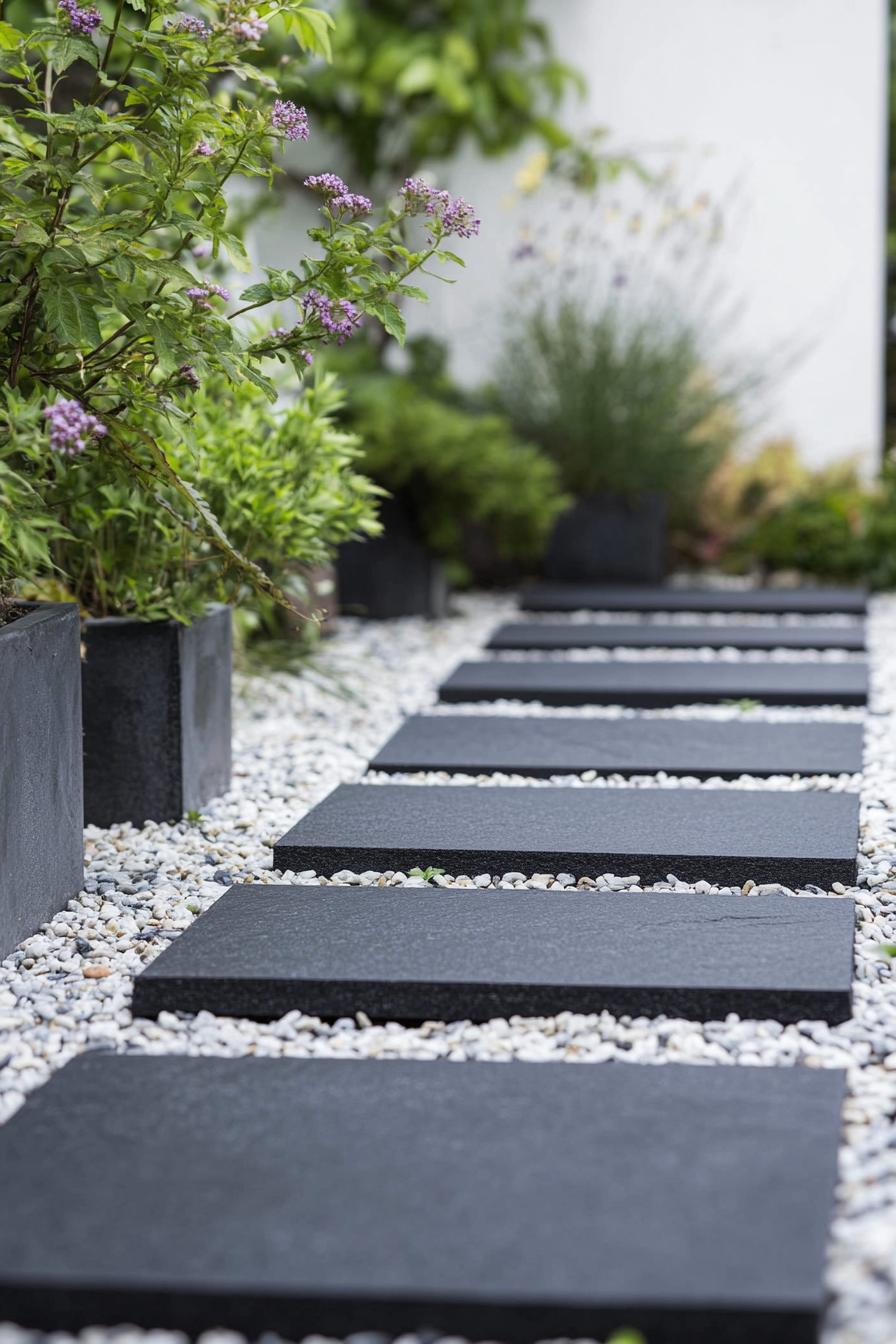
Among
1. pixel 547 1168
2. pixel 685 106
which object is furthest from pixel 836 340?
pixel 547 1168

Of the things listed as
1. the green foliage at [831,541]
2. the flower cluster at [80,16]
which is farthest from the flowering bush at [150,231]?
the green foliage at [831,541]

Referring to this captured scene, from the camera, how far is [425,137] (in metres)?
7.67

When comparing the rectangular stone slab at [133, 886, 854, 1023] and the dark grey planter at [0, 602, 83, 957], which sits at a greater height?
the dark grey planter at [0, 602, 83, 957]

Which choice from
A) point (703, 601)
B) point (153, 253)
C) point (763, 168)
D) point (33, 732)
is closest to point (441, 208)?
point (153, 253)

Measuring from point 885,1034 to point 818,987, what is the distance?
101mm

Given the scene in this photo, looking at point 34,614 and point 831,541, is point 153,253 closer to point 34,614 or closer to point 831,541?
point 34,614

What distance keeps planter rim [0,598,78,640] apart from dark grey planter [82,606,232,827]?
1.17 feet

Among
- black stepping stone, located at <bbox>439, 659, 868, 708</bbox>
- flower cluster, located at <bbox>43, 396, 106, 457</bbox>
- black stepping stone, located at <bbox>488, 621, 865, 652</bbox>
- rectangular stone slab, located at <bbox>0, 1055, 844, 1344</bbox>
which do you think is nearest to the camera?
rectangular stone slab, located at <bbox>0, 1055, 844, 1344</bbox>

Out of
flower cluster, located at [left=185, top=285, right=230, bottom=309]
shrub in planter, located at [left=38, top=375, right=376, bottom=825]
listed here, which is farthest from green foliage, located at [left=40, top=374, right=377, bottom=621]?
flower cluster, located at [left=185, top=285, right=230, bottom=309]

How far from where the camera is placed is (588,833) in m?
2.85

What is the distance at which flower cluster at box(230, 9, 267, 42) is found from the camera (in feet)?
7.80

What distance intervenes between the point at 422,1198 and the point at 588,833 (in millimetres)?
1348

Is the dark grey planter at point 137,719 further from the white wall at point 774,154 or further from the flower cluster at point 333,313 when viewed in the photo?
the white wall at point 774,154

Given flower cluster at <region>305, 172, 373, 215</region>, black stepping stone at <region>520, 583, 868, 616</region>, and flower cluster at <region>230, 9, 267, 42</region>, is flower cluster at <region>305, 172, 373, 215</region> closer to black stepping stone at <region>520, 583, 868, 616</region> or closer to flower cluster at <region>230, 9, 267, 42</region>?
flower cluster at <region>230, 9, 267, 42</region>
